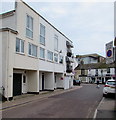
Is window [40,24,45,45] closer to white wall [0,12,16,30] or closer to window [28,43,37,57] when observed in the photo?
window [28,43,37,57]

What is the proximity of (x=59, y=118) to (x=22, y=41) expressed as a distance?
10.2 metres

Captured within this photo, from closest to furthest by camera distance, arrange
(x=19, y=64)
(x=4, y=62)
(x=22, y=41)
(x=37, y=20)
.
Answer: (x=4, y=62) < (x=19, y=64) < (x=22, y=41) < (x=37, y=20)

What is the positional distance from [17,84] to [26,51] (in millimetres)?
3409

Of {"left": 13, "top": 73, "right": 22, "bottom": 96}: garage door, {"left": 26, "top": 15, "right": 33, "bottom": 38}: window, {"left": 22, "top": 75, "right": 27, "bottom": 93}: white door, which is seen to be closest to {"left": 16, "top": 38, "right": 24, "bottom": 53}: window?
{"left": 26, "top": 15, "right": 33, "bottom": 38}: window

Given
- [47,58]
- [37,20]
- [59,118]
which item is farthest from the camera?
[47,58]

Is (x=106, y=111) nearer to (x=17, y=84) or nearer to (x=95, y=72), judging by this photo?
(x=17, y=84)

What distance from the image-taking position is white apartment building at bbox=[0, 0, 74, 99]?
13.8 meters

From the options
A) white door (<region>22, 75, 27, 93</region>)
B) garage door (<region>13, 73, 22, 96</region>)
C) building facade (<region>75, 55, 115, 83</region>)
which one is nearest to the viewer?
garage door (<region>13, 73, 22, 96</region>)

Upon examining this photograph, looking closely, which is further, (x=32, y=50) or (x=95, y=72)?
(x=95, y=72)

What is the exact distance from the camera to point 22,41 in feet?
53.7

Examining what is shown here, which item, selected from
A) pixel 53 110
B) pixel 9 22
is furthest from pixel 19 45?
pixel 53 110

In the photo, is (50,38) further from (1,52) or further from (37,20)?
(1,52)

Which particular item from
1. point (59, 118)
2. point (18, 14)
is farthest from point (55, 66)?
point (59, 118)

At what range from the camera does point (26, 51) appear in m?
16.6
